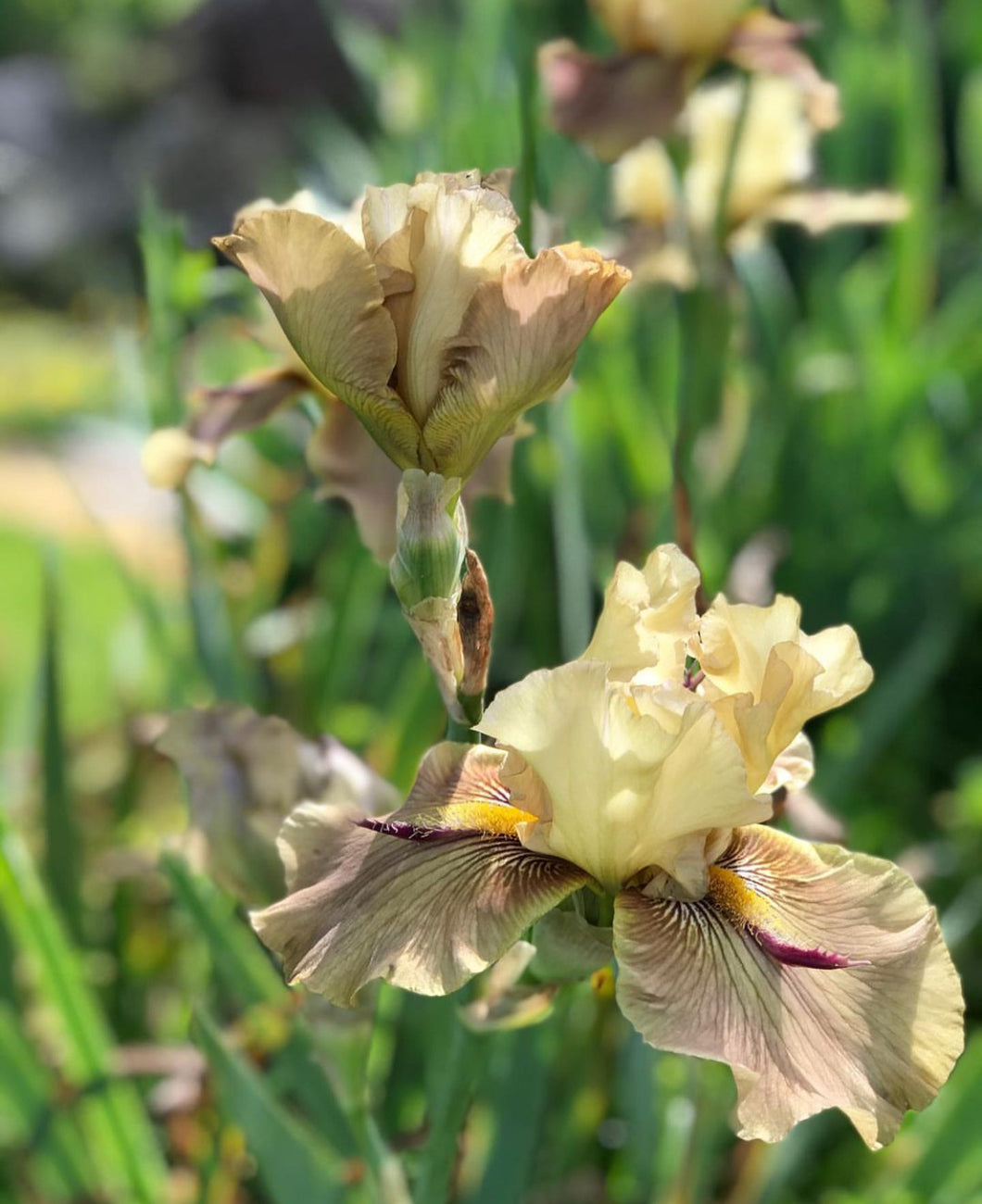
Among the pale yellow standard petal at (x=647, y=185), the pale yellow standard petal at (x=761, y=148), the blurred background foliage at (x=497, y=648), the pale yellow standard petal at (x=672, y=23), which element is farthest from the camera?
the pale yellow standard petal at (x=647, y=185)

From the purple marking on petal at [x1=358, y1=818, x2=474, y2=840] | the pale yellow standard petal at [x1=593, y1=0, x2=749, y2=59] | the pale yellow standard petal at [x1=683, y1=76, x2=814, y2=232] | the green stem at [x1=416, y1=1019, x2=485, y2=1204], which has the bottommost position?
the green stem at [x1=416, y1=1019, x2=485, y2=1204]

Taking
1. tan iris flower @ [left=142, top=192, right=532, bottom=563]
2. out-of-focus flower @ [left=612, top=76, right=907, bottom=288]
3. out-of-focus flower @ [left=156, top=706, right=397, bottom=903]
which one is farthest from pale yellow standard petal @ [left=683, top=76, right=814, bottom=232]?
out-of-focus flower @ [left=156, top=706, right=397, bottom=903]

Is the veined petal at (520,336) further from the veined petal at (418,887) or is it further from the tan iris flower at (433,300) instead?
the veined petal at (418,887)

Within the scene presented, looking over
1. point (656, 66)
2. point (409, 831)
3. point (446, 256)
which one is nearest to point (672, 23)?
point (656, 66)

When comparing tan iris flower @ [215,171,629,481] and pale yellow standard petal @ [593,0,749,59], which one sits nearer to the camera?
tan iris flower @ [215,171,629,481]

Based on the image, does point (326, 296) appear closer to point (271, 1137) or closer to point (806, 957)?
point (806, 957)

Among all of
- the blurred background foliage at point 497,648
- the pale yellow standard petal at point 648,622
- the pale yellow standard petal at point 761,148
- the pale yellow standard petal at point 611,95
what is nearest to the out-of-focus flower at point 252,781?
the blurred background foliage at point 497,648

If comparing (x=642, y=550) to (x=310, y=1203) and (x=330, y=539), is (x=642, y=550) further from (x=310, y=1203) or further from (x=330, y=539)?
(x=330, y=539)

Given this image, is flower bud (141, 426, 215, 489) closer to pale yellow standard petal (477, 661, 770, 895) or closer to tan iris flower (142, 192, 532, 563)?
tan iris flower (142, 192, 532, 563)
